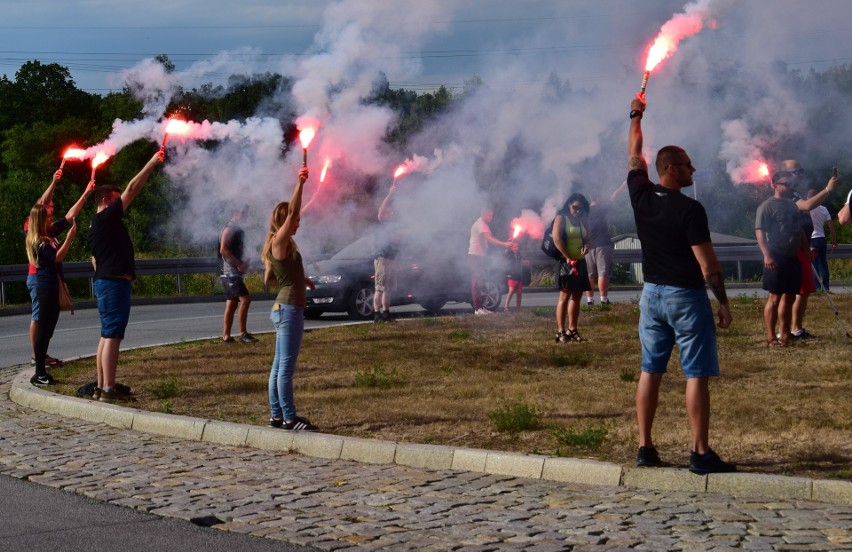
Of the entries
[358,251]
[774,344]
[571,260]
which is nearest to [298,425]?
[571,260]

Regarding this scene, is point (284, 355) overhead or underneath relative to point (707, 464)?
overhead

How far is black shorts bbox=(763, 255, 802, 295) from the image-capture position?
41.8ft

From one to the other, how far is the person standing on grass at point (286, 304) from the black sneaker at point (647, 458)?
291 centimetres

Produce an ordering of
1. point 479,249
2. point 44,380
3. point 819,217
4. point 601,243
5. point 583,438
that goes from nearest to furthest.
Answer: point 583,438 → point 44,380 → point 819,217 → point 479,249 → point 601,243

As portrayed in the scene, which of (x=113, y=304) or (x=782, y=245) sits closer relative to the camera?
(x=113, y=304)

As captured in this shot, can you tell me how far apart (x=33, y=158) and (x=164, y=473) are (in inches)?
2329

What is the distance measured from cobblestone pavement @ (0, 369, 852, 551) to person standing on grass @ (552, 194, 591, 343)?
6411 mm

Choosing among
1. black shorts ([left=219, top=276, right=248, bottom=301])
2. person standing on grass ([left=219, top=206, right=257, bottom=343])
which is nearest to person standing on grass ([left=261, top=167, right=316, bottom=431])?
person standing on grass ([left=219, top=206, right=257, bottom=343])

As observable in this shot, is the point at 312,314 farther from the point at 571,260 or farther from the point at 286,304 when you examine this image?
the point at 286,304

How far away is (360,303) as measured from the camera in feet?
67.6

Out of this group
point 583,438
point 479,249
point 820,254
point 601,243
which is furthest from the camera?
point 601,243

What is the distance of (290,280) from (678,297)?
3397 mm

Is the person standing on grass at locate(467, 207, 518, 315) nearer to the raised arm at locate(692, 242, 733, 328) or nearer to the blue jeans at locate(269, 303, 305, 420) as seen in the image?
the blue jeans at locate(269, 303, 305, 420)

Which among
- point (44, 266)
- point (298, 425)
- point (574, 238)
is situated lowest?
point (298, 425)
